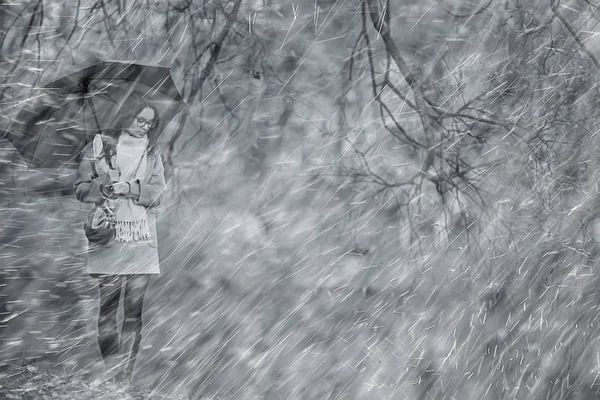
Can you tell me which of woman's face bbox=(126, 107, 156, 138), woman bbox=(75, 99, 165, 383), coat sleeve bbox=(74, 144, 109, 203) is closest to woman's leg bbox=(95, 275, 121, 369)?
woman bbox=(75, 99, 165, 383)

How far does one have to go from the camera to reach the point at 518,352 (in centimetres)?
152

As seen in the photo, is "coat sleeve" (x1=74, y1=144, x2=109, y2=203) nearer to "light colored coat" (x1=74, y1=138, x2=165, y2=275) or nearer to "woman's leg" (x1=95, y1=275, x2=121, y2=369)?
"light colored coat" (x1=74, y1=138, x2=165, y2=275)

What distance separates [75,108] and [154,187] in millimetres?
211

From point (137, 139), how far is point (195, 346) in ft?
1.42

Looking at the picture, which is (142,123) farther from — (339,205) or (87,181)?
(339,205)

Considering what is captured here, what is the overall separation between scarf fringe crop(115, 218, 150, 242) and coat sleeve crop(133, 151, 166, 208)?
37 millimetres

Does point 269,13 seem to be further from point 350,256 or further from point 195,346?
point 195,346

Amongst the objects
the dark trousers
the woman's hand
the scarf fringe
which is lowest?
the dark trousers

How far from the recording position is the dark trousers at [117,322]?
1.23m

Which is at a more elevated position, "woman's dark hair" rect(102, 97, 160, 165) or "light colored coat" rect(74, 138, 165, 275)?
"woman's dark hair" rect(102, 97, 160, 165)

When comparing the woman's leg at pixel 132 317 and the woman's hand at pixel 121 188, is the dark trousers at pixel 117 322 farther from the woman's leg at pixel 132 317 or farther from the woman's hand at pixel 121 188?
the woman's hand at pixel 121 188

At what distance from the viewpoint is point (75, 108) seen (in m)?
1.22

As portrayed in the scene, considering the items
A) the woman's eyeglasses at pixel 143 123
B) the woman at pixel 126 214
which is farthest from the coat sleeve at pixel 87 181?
the woman's eyeglasses at pixel 143 123

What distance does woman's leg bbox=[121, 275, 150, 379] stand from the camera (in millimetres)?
1244
